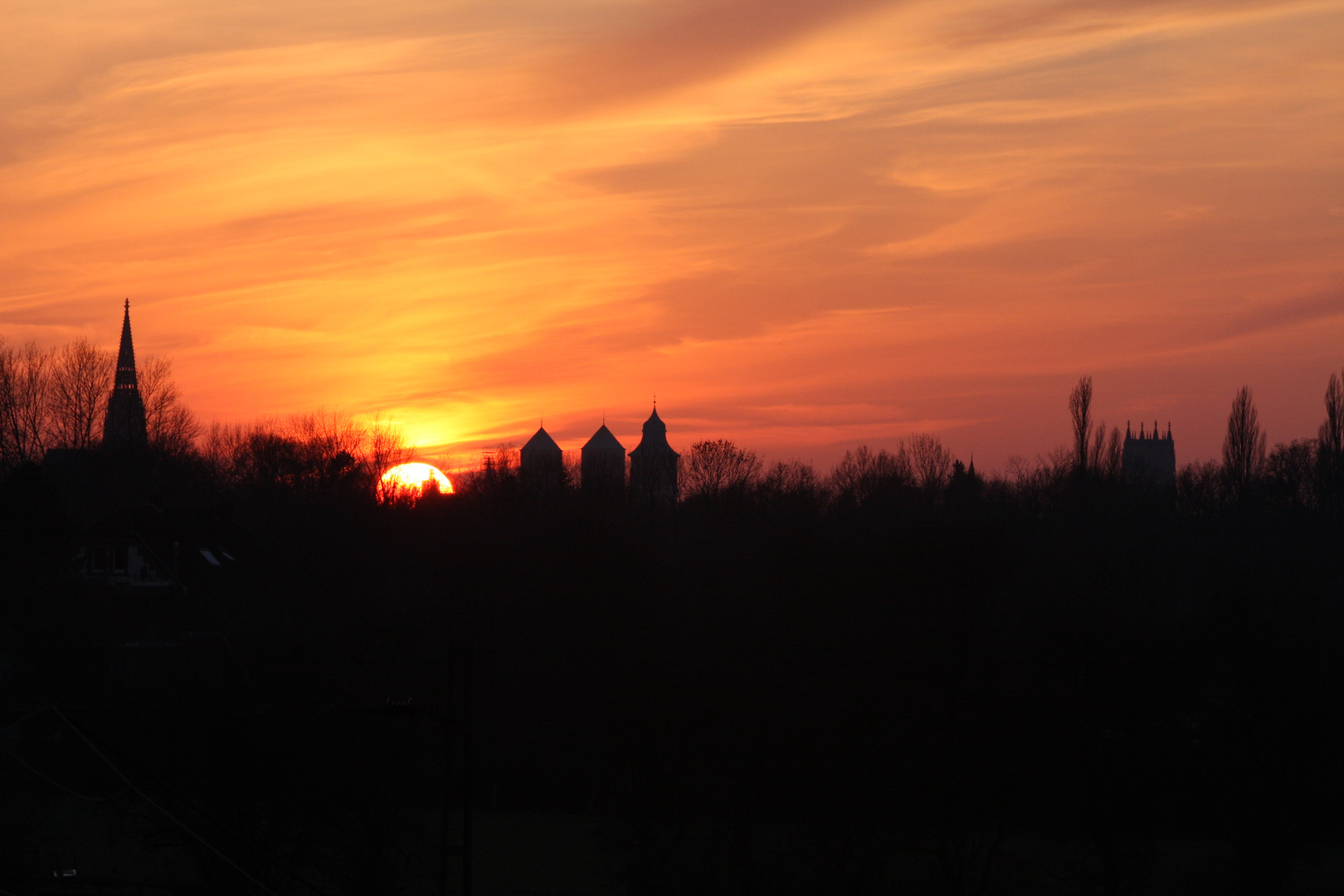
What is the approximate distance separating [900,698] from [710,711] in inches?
181

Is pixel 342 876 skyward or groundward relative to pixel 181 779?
groundward

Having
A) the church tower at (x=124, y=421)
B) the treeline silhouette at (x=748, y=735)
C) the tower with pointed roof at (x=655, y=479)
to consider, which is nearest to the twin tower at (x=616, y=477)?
the tower with pointed roof at (x=655, y=479)

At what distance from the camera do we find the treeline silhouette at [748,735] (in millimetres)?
28594

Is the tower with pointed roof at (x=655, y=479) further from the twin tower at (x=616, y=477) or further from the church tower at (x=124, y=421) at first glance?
the church tower at (x=124, y=421)

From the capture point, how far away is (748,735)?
31375mm

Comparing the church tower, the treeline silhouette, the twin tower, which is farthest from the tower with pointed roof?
the treeline silhouette

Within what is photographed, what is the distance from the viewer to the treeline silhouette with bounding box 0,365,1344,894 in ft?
93.8

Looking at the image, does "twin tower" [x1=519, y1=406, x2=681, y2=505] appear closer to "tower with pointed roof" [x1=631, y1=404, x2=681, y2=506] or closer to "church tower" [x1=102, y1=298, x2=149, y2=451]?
"tower with pointed roof" [x1=631, y1=404, x2=681, y2=506]

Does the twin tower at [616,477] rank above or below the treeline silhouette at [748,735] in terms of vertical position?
above

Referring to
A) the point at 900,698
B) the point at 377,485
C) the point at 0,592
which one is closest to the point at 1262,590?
the point at 900,698

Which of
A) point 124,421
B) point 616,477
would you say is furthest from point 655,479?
point 124,421

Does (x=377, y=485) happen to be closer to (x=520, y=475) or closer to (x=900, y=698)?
(x=520, y=475)

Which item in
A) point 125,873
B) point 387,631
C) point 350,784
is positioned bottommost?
point 125,873

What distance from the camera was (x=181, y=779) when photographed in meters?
28.4
